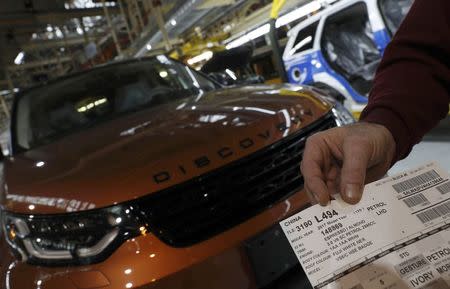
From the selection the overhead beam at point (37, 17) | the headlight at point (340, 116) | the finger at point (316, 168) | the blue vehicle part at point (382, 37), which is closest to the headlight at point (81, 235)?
the finger at point (316, 168)

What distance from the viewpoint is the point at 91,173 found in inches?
53.0

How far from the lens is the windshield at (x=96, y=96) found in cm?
229

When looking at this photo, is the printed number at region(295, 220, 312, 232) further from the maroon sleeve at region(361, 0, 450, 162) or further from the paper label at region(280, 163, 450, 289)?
the maroon sleeve at region(361, 0, 450, 162)

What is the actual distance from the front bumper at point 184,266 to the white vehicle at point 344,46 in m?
3.18

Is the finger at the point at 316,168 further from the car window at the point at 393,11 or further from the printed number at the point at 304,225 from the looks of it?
the car window at the point at 393,11

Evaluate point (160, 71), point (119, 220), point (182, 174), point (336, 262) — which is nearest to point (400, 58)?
point (336, 262)

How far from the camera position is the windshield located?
7.50 feet

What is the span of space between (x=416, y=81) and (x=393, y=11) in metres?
3.82

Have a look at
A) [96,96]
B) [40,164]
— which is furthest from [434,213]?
[96,96]

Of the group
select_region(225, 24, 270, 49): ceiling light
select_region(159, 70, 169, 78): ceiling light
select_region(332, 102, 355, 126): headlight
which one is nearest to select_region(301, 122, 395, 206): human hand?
select_region(332, 102, 355, 126): headlight

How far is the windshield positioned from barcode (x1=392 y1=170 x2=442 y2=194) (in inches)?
69.5

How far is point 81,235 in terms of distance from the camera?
Answer: 125cm

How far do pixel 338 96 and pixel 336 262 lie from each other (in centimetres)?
408

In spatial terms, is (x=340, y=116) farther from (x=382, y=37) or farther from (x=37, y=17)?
(x=37, y=17)
